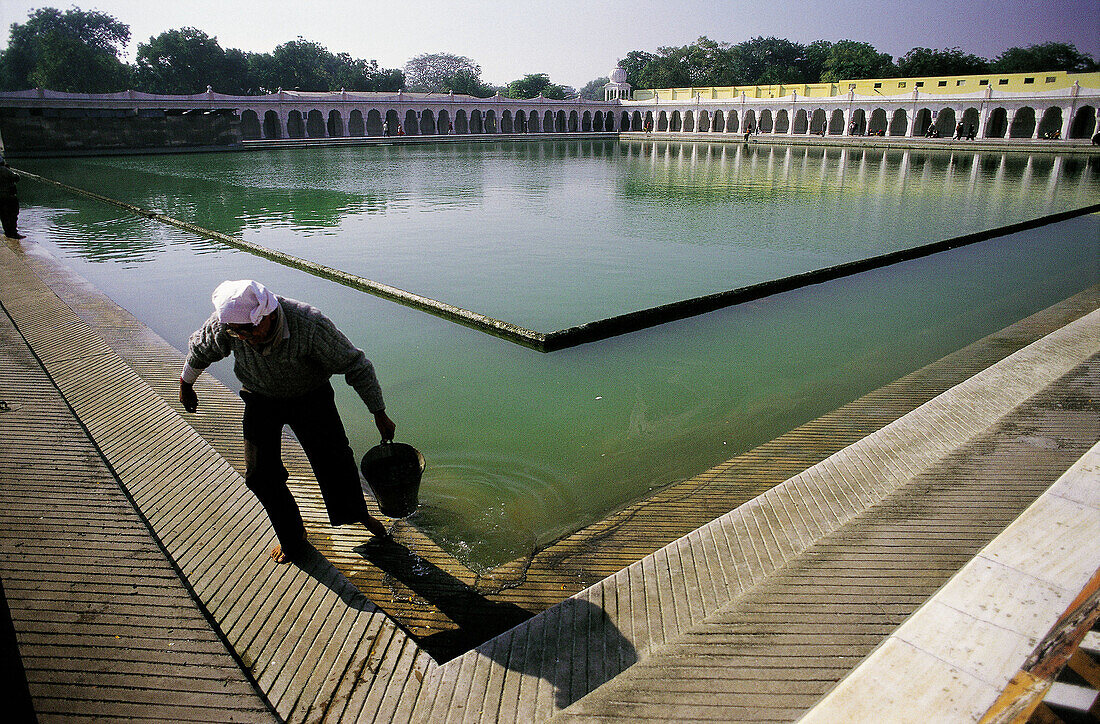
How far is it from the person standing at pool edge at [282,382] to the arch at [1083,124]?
44.2 metres

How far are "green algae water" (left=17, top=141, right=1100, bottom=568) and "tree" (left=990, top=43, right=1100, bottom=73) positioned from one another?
51543 mm

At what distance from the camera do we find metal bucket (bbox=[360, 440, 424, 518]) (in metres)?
3.08

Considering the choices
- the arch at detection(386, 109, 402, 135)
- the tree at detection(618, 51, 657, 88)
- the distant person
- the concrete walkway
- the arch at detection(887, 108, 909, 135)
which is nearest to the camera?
the concrete walkway

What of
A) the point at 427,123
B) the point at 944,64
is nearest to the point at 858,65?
the point at 944,64

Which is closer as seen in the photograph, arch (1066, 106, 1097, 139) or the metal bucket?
the metal bucket

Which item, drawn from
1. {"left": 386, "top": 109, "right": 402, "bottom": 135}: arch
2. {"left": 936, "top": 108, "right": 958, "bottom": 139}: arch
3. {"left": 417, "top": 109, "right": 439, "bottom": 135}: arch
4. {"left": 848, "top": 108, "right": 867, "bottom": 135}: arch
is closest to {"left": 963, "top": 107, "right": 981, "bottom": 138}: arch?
{"left": 936, "top": 108, "right": 958, "bottom": 139}: arch

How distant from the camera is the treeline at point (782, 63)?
5934cm

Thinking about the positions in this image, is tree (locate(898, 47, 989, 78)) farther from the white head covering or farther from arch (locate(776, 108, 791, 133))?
the white head covering

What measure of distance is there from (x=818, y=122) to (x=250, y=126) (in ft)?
137

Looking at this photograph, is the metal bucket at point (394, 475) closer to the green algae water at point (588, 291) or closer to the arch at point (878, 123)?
the green algae water at point (588, 291)

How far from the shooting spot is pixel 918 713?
187 centimetres

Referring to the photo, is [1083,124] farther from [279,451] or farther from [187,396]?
[187,396]

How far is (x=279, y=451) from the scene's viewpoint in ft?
9.07

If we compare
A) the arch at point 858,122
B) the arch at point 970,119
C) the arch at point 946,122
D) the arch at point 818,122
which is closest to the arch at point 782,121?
the arch at point 818,122
